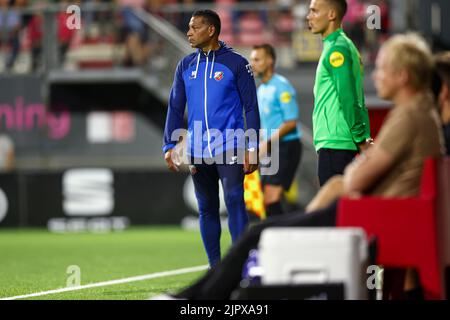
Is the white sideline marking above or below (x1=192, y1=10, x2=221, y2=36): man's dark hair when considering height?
below

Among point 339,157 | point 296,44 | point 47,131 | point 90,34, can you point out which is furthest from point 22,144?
point 339,157

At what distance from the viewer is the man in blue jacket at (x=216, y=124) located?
29.6ft

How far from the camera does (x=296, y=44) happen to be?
19.5m

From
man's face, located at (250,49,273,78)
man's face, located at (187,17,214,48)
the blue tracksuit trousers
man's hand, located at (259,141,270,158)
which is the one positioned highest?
man's face, located at (187,17,214,48)

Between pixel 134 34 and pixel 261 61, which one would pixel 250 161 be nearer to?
pixel 261 61

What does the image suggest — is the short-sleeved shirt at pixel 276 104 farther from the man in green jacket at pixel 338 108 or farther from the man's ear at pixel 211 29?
the man in green jacket at pixel 338 108

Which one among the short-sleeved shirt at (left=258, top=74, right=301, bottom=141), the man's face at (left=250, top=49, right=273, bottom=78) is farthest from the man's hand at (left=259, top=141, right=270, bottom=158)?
the man's face at (left=250, top=49, right=273, bottom=78)

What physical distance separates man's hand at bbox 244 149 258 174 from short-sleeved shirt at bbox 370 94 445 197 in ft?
9.98

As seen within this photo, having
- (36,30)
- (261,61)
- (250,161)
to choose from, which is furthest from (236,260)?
(36,30)

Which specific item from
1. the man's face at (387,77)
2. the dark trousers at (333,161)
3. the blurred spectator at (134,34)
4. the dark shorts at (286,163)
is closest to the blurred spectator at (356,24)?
the blurred spectator at (134,34)

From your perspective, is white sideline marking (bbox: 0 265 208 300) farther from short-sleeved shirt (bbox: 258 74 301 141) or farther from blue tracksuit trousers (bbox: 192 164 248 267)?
short-sleeved shirt (bbox: 258 74 301 141)

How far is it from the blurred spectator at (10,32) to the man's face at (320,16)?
12.7 m

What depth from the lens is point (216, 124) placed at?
9.01 metres

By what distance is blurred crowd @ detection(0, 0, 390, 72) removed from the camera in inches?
765
